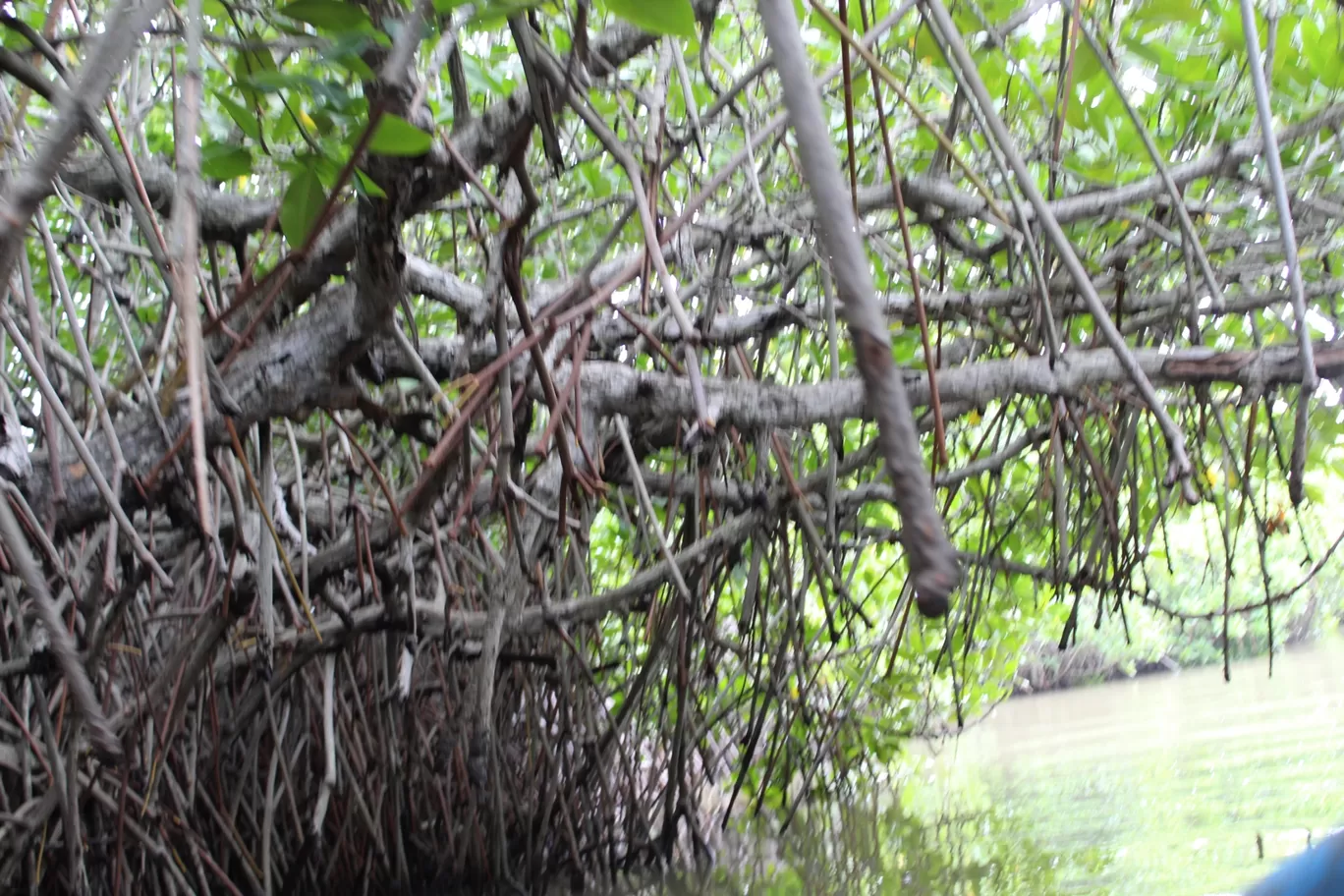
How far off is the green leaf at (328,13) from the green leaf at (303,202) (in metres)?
0.11

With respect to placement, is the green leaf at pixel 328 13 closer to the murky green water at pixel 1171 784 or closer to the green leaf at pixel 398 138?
the green leaf at pixel 398 138

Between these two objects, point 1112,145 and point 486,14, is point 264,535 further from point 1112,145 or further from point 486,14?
point 1112,145

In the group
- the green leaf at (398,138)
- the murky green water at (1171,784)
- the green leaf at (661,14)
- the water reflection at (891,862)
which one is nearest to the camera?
the green leaf at (661,14)

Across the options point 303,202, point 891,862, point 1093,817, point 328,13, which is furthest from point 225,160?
point 1093,817

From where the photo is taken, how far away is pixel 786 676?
6.01ft

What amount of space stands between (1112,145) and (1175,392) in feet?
1.29

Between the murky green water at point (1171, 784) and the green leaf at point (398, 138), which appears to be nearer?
the green leaf at point (398, 138)

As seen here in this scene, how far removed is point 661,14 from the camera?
460 millimetres

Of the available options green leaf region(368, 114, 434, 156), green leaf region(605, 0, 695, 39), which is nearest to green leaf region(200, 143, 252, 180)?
green leaf region(368, 114, 434, 156)

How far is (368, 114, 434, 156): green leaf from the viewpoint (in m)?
0.56

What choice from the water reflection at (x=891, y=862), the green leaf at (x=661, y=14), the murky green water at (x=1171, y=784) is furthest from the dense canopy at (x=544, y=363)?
the murky green water at (x=1171, y=784)

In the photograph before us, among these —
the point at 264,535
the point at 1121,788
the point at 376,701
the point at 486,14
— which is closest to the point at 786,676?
the point at 376,701

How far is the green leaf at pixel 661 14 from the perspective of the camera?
1.50 feet

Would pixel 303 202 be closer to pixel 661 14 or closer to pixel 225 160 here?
pixel 225 160
